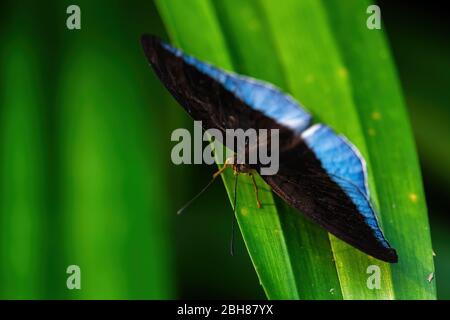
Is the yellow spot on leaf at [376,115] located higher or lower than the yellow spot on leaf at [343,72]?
lower

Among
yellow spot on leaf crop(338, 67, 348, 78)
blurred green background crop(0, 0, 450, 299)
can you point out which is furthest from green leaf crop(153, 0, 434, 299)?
blurred green background crop(0, 0, 450, 299)

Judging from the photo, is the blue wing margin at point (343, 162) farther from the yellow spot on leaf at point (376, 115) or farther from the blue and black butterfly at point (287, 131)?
the yellow spot on leaf at point (376, 115)

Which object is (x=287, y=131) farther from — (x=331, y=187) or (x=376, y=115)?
(x=376, y=115)

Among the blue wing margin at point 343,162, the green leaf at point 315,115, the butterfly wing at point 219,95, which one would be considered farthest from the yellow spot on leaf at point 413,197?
the butterfly wing at point 219,95

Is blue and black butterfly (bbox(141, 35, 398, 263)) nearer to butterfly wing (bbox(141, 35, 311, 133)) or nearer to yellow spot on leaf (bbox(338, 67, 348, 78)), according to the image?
butterfly wing (bbox(141, 35, 311, 133))

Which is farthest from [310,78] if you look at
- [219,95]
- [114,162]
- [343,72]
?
Answer: [114,162]
